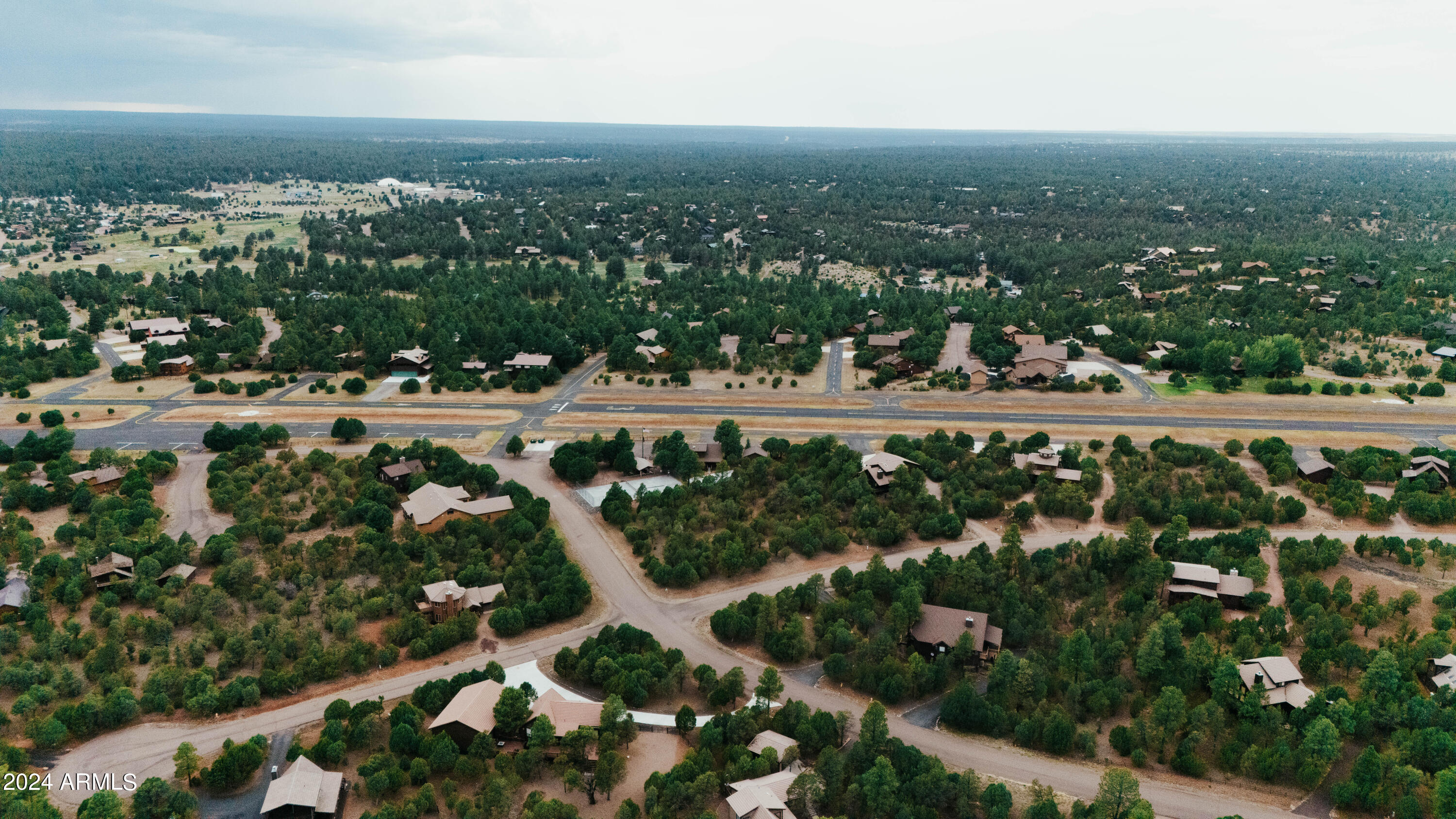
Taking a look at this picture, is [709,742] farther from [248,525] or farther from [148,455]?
[148,455]

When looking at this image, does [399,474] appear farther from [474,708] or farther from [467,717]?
[467,717]

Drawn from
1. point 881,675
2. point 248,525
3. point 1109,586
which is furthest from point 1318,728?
point 248,525

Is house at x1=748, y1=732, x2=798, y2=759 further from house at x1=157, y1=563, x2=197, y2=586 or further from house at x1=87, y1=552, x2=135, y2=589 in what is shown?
house at x1=87, y1=552, x2=135, y2=589

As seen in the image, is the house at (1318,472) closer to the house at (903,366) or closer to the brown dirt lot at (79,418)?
the house at (903,366)

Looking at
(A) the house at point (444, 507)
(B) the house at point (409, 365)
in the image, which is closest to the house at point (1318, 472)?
(A) the house at point (444, 507)

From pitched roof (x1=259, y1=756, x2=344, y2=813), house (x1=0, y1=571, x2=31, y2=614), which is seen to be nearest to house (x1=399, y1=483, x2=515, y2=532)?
house (x1=0, y1=571, x2=31, y2=614)

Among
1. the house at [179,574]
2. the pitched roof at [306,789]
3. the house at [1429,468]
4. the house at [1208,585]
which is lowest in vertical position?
the pitched roof at [306,789]

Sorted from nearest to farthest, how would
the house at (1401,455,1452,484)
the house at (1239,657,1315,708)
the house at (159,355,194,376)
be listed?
the house at (1239,657,1315,708) → the house at (1401,455,1452,484) → the house at (159,355,194,376)
